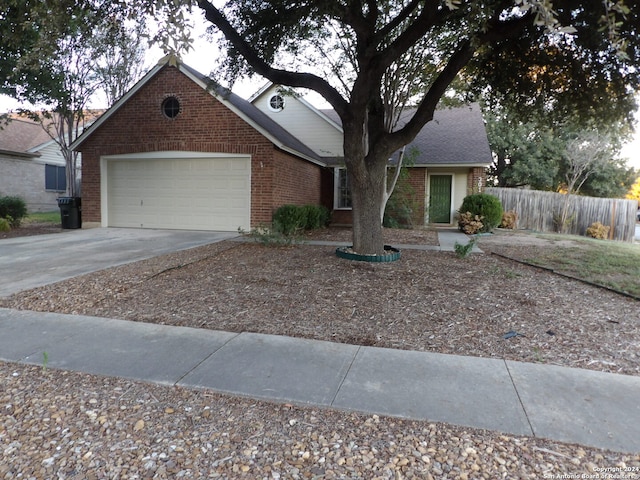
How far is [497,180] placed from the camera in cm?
2839

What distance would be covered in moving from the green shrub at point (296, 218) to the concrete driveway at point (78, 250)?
1545 millimetres

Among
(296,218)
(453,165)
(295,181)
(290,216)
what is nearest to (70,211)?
(295,181)

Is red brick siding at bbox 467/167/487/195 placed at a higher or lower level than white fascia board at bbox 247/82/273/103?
lower

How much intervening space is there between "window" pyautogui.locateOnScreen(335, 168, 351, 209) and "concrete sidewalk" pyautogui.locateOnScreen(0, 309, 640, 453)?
43.2 ft

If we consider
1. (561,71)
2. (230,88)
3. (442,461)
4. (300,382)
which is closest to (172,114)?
(230,88)

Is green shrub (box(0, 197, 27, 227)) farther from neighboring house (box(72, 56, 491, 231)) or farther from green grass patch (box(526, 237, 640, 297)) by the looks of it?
green grass patch (box(526, 237, 640, 297))

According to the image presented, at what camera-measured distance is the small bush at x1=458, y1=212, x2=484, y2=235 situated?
44.9ft

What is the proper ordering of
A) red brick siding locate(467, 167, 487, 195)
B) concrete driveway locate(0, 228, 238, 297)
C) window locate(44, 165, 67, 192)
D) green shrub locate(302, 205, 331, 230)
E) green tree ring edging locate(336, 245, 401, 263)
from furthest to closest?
window locate(44, 165, 67, 192), red brick siding locate(467, 167, 487, 195), green shrub locate(302, 205, 331, 230), green tree ring edging locate(336, 245, 401, 263), concrete driveway locate(0, 228, 238, 297)

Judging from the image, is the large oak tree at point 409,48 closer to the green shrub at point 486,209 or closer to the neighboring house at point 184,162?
the neighboring house at point 184,162

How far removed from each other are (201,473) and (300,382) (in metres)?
1.13

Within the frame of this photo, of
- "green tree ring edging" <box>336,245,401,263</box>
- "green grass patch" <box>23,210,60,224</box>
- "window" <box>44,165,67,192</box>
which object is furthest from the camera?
"window" <box>44,165,67,192</box>

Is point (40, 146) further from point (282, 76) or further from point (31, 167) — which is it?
point (282, 76)

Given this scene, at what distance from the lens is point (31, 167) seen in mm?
22078

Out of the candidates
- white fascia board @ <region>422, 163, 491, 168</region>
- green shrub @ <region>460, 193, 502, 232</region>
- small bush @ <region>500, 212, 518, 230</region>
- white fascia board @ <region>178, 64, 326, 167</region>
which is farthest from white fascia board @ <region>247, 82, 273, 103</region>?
small bush @ <region>500, 212, 518, 230</region>
